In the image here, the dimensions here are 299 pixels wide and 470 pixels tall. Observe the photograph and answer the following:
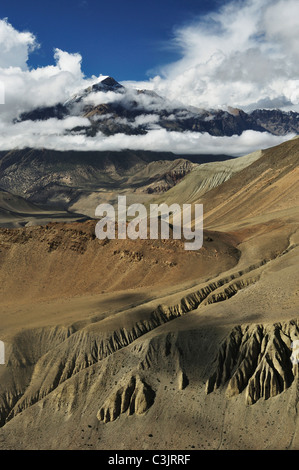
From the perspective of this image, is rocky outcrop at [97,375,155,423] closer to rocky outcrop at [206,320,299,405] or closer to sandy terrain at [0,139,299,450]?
sandy terrain at [0,139,299,450]

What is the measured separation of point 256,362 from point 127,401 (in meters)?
15.3

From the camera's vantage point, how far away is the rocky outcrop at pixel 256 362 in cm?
5009

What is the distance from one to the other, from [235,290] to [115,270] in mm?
24486

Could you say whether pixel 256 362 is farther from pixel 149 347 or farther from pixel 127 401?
pixel 127 401

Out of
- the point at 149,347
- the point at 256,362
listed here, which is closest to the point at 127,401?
the point at 149,347

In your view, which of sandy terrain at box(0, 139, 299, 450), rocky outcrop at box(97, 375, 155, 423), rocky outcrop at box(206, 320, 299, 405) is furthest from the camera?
rocky outcrop at box(97, 375, 155, 423)

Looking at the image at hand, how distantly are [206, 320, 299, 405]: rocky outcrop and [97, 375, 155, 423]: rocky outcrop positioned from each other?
698cm

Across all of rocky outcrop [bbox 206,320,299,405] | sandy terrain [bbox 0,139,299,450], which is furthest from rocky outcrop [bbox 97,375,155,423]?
rocky outcrop [bbox 206,320,299,405]

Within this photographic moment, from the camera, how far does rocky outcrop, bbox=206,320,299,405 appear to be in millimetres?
50094

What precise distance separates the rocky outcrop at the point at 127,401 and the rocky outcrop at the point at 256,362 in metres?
6.98

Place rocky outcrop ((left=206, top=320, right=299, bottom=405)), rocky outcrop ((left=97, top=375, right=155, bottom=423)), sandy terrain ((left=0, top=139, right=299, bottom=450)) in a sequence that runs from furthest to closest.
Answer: rocky outcrop ((left=97, top=375, right=155, bottom=423)) < rocky outcrop ((left=206, top=320, right=299, bottom=405)) < sandy terrain ((left=0, top=139, right=299, bottom=450))
